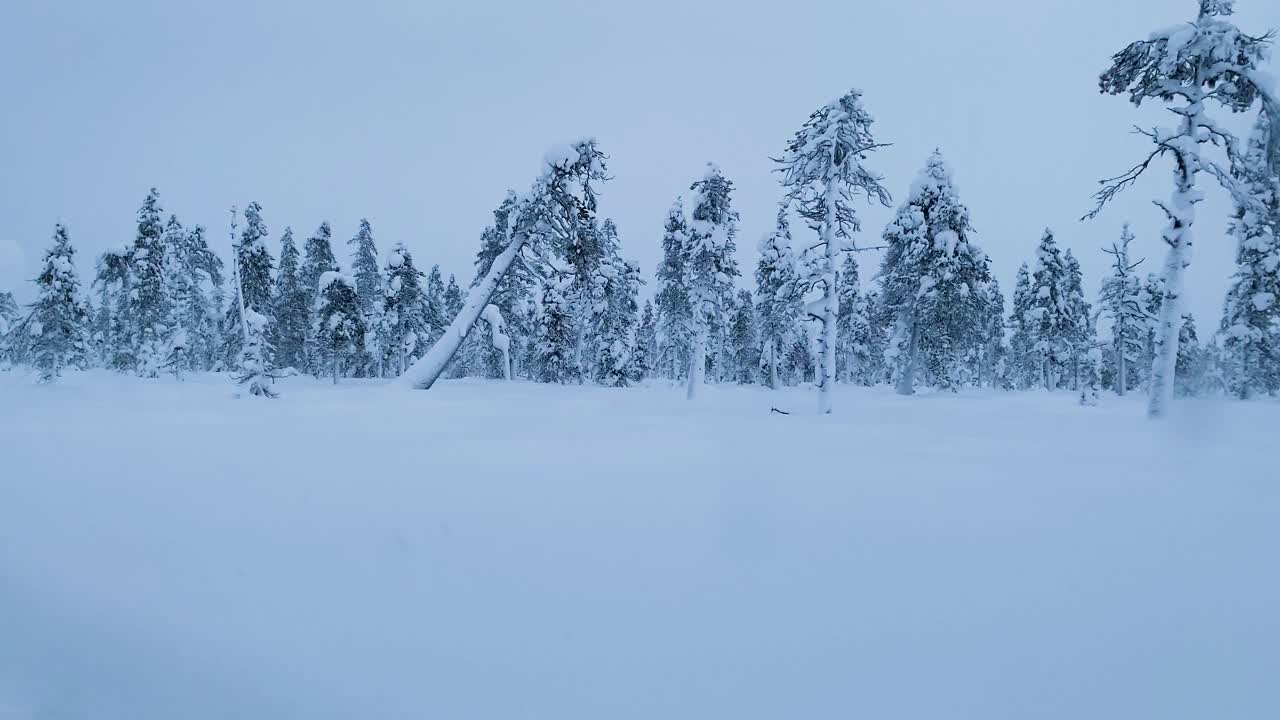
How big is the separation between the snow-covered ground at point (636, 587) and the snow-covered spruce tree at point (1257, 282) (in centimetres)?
449

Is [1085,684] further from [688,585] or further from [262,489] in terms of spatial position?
[262,489]

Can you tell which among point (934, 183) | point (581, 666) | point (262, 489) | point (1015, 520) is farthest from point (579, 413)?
point (934, 183)

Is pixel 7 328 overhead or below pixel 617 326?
below

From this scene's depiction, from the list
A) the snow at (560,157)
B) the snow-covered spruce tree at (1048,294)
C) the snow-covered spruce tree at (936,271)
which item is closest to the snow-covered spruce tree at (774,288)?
the snow-covered spruce tree at (936,271)

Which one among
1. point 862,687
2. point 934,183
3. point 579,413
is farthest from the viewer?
point 934,183

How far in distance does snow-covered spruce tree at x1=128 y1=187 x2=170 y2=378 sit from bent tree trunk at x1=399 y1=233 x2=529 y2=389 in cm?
3067

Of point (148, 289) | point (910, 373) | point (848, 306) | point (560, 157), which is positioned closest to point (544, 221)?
point (560, 157)

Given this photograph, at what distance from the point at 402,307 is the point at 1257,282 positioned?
4354cm

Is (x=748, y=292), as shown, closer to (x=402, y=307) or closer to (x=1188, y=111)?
(x=402, y=307)

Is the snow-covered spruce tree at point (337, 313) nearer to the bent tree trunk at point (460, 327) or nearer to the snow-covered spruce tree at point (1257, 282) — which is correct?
the bent tree trunk at point (460, 327)

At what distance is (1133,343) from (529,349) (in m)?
44.5

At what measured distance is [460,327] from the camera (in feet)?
66.1

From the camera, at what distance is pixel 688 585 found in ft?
12.3

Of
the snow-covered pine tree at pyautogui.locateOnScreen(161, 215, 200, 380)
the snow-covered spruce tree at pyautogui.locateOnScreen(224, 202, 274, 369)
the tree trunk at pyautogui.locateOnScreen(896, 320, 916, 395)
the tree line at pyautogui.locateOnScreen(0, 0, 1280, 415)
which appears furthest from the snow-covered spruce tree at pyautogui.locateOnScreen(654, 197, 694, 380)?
the snow-covered pine tree at pyautogui.locateOnScreen(161, 215, 200, 380)
